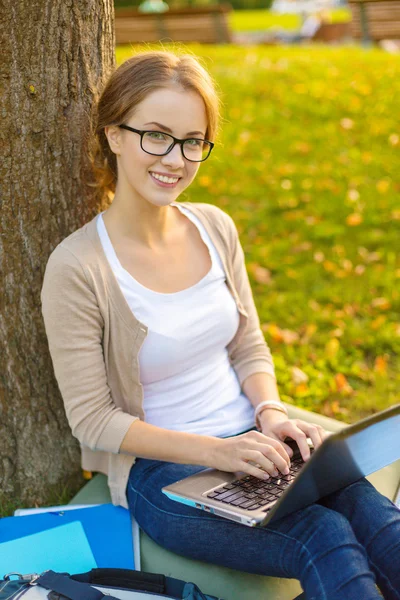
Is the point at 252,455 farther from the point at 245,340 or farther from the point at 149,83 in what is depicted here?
the point at 149,83

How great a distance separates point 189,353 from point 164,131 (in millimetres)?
703

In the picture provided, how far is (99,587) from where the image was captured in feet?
6.92

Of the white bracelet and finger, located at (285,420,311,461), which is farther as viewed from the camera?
the white bracelet

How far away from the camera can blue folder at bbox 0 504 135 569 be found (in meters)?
2.36

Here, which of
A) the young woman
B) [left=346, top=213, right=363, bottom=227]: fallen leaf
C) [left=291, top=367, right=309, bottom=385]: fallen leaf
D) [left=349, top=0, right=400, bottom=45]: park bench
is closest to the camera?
the young woman

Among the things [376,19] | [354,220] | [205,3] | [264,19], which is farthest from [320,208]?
[264,19]

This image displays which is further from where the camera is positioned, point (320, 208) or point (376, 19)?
point (376, 19)

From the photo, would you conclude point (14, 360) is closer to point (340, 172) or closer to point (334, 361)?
point (334, 361)

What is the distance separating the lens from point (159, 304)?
2.40 m

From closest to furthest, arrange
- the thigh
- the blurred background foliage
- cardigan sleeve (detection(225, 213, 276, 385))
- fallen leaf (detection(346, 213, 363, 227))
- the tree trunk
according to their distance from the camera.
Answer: the thigh < the tree trunk < cardigan sleeve (detection(225, 213, 276, 385)) < fallen leaf (detection(346, 213, 363, 227)) < the blurred background foliage

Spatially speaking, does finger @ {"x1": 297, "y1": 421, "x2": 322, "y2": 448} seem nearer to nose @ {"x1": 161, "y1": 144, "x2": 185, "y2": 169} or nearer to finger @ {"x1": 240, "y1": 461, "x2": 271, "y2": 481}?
finger @ {"x1": 240, "y1": 461, "x2": 271, "y2": 481}

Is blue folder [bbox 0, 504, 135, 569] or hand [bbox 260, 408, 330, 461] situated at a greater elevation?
hand [bbox 260, 408, 330, 461]

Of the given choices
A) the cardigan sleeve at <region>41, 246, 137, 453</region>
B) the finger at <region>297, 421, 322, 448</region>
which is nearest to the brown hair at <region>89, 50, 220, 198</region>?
the cardigan sleeve at <region>41, 246, 137, 453</region>

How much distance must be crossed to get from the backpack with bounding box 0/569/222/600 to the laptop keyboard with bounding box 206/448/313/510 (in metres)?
0.28
